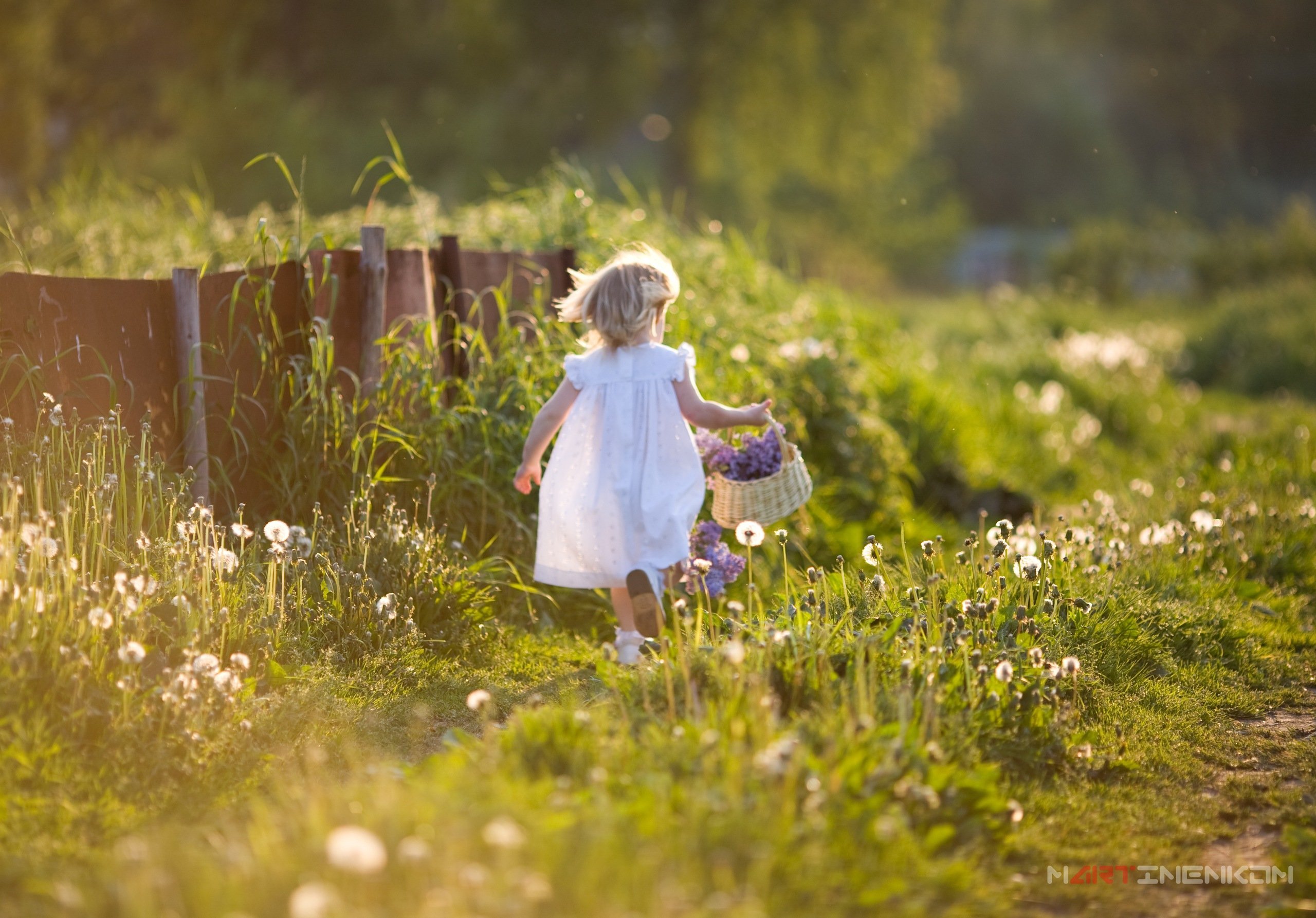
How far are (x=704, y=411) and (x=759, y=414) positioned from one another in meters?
0.24

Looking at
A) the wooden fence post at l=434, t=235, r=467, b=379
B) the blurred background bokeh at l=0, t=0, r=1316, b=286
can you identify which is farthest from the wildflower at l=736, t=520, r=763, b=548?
the blurred background bokeh at l=0, t=0, r=1316, b=286

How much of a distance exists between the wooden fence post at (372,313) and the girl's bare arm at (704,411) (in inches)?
58.6

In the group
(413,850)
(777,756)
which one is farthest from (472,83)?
(413,850)

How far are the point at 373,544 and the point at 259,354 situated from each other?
1.05 m

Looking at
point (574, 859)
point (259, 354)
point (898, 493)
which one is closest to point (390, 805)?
point (574, 859)

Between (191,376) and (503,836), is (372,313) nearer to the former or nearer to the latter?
(191,376)

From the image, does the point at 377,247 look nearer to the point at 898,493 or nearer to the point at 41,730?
the point at 41,730

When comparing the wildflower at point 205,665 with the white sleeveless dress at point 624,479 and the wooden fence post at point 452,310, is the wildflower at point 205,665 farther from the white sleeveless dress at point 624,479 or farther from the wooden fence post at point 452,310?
the wooden fence post at point 452,310

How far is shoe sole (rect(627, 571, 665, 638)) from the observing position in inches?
155

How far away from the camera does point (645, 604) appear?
3971 millimetres

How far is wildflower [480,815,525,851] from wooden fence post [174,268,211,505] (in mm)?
2771

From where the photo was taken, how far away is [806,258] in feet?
89.0

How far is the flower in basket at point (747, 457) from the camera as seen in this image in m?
4.47

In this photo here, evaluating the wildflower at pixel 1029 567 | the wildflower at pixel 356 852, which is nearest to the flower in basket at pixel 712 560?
the wildflower at pixel 1029 567
